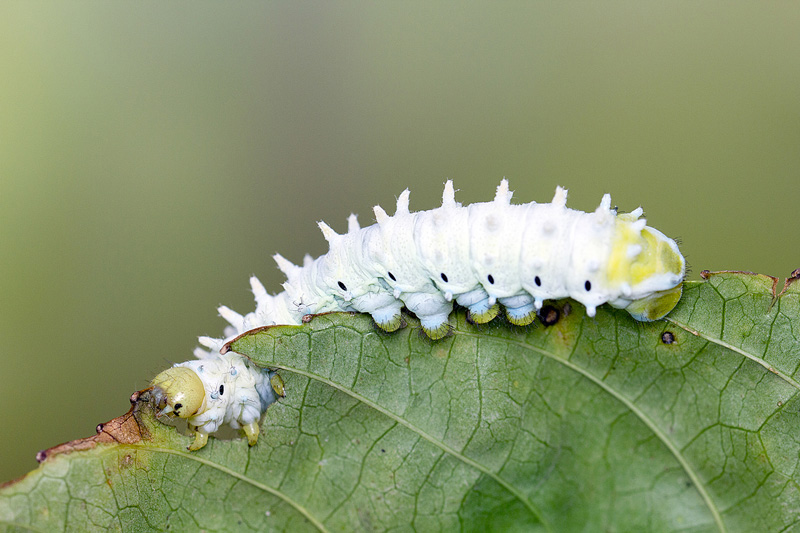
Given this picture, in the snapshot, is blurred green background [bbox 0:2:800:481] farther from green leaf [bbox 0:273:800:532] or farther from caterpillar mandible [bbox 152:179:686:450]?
green leaf [bbox 0:273:800:532]

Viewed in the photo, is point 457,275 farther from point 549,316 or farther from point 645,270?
point 645,270

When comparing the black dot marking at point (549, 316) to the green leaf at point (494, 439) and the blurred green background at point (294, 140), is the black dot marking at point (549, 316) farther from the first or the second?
the blurred green background at point (294, 140)

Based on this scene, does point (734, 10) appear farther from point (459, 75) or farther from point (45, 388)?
point (45, 388)

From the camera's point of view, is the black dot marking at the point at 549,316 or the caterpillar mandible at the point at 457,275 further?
the black dot marking at the point at 549,316

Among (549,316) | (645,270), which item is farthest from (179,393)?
(645,270)

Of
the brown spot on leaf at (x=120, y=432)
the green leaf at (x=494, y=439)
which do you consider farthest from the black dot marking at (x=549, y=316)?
the brown spot on leaf at (x=120, y=432)

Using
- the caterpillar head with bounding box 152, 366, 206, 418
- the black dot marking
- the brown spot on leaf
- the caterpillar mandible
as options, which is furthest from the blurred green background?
the brown spot on leaf
